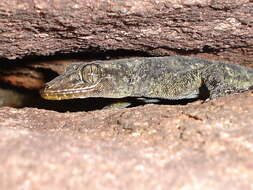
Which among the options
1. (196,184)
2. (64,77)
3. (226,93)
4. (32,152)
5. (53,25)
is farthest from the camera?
(64,77)

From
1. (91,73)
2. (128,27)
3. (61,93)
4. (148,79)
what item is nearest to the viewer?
(128,27)

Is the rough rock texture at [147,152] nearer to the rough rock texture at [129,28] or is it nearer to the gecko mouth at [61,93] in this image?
the gecko mouth at [61,93]

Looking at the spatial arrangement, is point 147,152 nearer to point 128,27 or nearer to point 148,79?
point 128,27

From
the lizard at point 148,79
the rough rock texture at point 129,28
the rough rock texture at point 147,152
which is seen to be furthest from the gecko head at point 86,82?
the rough rock texture at point 147,152

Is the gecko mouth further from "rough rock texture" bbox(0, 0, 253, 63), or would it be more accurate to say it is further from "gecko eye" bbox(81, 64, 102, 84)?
"rough rock texture" bbox(0, 0, 253, 63)

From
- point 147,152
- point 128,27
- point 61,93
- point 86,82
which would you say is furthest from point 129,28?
point 147,152

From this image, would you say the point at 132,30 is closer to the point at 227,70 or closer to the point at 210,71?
the point at 210,71

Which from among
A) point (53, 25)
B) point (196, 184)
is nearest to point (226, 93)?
point (196, 184)
